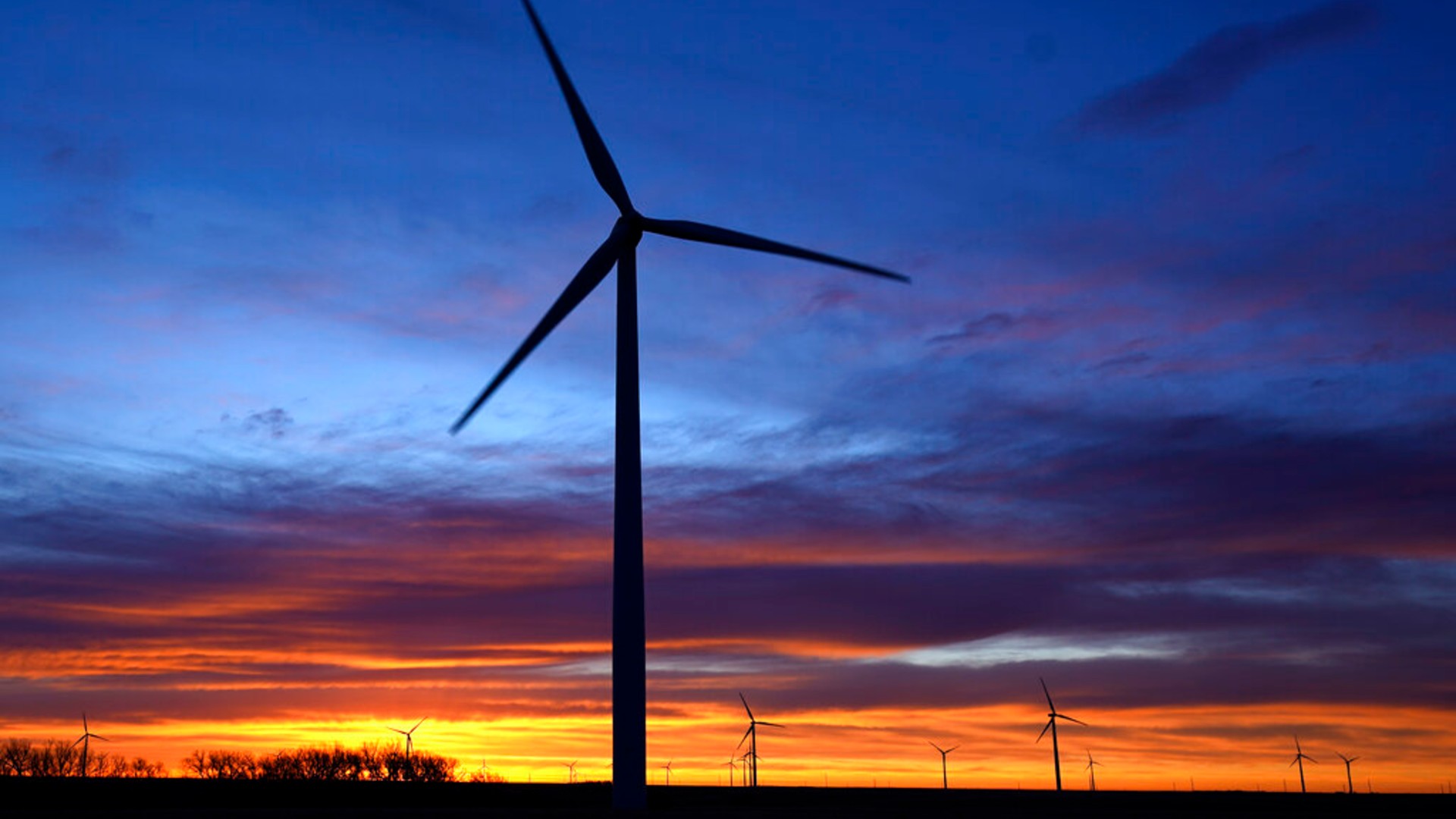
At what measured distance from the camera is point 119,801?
95625mm

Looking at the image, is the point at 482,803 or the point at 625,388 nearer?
the point at 625,388

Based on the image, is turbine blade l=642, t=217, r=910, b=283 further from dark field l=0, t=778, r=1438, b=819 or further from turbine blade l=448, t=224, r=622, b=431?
dark field l=0, t=778, r=1438, b=819

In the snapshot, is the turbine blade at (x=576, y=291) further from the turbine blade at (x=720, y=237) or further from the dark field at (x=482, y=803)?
the dark field at (x=482, y=803)

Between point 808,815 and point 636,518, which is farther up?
point 636,518

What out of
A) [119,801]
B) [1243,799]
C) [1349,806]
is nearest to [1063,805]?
[1349,806]

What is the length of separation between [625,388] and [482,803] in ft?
270

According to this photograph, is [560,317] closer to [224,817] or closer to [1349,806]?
[224,817]

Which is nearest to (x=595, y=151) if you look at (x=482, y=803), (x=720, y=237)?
(x=720, y=237)

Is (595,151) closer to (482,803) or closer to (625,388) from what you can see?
(625,388)

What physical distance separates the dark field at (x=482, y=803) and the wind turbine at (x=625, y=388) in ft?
29.3

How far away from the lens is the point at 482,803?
12238 cm

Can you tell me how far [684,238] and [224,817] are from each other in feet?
111

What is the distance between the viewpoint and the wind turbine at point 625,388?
158 feet

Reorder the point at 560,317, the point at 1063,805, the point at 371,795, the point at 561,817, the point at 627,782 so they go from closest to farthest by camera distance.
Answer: the point at 627,782
the point at 560,317
the point at 561,817
the point at 371,795
the point at 1063,805
